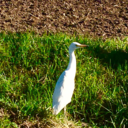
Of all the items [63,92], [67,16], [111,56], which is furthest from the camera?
[67,16]

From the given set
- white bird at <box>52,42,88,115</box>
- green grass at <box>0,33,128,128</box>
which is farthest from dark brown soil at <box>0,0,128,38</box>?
white bird at <box>52,42,88,115</box>

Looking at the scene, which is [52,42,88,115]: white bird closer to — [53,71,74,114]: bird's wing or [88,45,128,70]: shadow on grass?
[53,71,74,114]: bird's wing

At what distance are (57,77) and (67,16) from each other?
1.70 metres

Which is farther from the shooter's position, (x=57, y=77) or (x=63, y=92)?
(x=57, y=77)

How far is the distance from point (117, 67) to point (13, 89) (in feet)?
5.05

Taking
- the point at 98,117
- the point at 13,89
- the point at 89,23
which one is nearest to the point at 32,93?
the point at 13,89

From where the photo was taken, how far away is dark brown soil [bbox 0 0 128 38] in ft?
16.3

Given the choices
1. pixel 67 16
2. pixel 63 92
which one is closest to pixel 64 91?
pixel 63 92

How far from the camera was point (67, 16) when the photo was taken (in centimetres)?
530

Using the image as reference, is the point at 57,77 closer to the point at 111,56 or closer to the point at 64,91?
the point at 64,91

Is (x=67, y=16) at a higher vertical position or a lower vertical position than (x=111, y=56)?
higher

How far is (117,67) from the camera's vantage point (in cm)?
418

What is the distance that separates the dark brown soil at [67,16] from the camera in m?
4.96

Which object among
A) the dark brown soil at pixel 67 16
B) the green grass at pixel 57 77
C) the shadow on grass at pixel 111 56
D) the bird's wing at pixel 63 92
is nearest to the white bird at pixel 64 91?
the bird's wing at pixel 63 92
